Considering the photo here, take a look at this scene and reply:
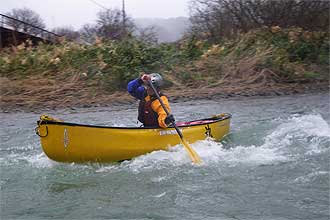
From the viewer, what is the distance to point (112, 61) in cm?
1669

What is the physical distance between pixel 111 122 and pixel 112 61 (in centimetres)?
542

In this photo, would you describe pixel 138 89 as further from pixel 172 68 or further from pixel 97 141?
pixel 172 68

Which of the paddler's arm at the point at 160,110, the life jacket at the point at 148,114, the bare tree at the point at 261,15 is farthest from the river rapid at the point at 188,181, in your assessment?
the bare tree at the point at 261,15

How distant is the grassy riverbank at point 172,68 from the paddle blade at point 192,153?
755cm

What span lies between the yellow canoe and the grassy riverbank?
7.60m

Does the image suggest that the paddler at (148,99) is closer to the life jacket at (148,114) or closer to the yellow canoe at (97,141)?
the life jacket at (148,114)

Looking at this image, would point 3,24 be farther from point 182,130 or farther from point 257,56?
point 182,130

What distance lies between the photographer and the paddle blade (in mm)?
7066

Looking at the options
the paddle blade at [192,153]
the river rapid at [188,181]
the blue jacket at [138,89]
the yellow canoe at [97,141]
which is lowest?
the river rapid at [188,181]

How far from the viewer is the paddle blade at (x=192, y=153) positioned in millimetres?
7066

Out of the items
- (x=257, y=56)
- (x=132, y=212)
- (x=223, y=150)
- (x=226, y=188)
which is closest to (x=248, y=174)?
(x=226, y=188)

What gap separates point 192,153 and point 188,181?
0.81 metres

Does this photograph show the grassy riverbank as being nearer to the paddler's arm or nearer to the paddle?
the paddler's arm

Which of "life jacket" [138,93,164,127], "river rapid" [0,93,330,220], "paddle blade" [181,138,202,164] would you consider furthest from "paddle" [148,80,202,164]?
"life jacket" [138,93,164,127]
